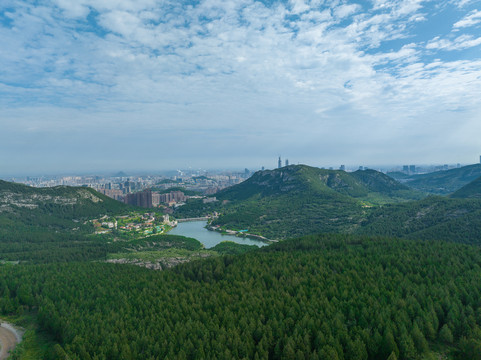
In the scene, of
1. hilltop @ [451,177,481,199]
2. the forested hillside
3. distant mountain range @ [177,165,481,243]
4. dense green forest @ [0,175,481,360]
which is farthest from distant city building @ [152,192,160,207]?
hilltop @ [451,177,481,199]

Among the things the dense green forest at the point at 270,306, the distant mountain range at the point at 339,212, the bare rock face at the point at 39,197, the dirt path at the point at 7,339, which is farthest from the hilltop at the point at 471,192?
the bare rock face at the point at 39,197

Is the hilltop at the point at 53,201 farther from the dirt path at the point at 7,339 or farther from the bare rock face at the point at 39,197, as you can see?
the dirt path at the point at 7,339

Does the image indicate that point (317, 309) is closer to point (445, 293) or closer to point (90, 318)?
point (445, 293)

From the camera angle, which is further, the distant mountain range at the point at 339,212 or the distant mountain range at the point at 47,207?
the distant mountain range at the point at 47,207

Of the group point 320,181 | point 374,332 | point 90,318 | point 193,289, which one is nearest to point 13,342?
point 90,318

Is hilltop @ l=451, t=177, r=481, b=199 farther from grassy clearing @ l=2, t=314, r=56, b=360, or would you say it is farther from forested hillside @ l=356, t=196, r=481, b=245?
grassy clearing @ l=2, t=314, r=56, b=360

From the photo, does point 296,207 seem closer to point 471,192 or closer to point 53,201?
point 471,192
